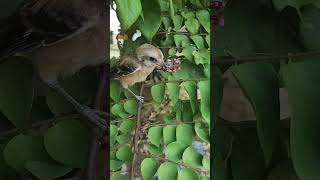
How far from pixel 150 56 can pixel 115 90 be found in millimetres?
96

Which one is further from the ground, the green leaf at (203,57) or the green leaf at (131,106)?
the green leaf at (203,57)

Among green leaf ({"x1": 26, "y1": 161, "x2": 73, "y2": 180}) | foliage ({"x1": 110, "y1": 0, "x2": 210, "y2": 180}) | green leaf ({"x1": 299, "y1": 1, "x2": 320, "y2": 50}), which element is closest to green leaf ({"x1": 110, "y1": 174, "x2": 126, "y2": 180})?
foliage ({"x1": 110, "y1": 0, "x2": 210, "y2": 180})

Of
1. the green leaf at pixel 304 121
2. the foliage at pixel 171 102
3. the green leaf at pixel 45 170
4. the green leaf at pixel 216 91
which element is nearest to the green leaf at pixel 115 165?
the foliage at pixel 171 102

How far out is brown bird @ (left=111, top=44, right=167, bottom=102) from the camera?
1.01 metres

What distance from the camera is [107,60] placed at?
3.32 feet

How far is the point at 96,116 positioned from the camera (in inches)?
40.4

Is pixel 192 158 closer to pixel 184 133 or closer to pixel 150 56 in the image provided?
pixel 184 133

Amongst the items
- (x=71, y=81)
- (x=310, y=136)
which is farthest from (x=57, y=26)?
(x=310, y=136)

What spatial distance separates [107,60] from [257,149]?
0.38 metres

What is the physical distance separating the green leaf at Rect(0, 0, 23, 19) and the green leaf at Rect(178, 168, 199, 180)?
0.46m

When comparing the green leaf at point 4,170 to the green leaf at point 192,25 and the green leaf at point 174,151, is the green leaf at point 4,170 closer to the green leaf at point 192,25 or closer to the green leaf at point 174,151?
the green leaf at point 174,151

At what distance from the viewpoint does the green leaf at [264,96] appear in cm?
106

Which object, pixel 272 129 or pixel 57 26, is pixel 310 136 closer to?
pixel 272 129

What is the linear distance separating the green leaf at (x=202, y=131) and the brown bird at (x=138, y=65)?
0.14 metres
